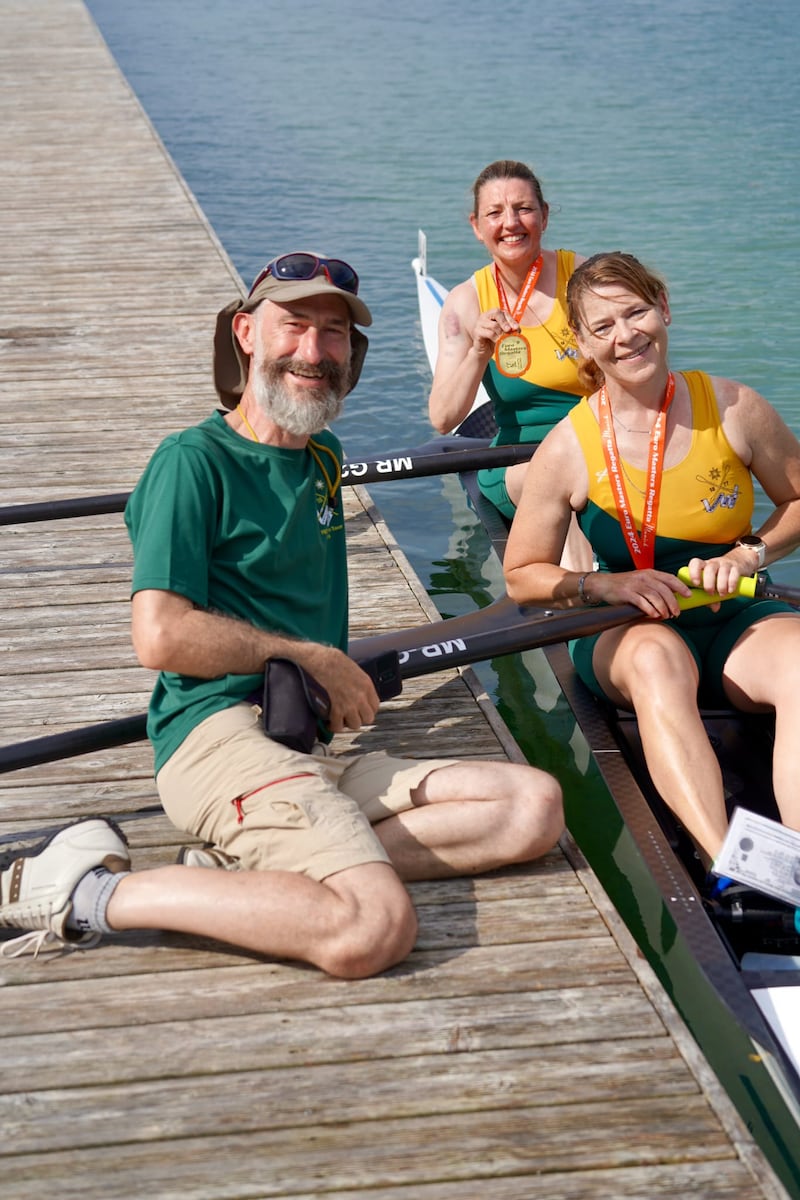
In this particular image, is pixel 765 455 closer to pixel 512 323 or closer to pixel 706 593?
pixel 706 593

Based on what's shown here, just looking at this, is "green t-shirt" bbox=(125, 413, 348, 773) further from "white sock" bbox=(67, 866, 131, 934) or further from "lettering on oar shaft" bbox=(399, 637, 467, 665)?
"lettering on oar shaft" bbox=(399, 637, 467, 665)

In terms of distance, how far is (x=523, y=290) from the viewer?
16.8 ft

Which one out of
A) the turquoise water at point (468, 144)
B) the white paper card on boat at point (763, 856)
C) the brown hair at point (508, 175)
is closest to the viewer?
the white paper card on boat at point (763, 856)

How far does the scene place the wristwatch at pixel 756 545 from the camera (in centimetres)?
366

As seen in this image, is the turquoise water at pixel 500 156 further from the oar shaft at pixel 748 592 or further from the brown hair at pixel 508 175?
the brown hair at pixel 508 175

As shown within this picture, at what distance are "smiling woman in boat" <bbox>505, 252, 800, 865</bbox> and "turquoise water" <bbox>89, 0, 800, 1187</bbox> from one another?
77cm

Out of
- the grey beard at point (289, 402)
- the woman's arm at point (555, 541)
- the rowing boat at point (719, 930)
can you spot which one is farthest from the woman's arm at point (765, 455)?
the grey beard at point (289, 402)

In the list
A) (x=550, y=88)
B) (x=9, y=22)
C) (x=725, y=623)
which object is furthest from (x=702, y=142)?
(x=725, y=623)

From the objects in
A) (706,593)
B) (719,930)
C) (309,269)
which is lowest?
(719,930)

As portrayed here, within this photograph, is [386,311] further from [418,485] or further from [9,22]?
[9,22]

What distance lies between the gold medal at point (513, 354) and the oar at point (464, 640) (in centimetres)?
140

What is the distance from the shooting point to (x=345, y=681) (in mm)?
3152

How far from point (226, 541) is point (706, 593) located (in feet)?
4.40

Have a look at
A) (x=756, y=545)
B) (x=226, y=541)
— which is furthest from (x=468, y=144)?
(x=226, y=541)
